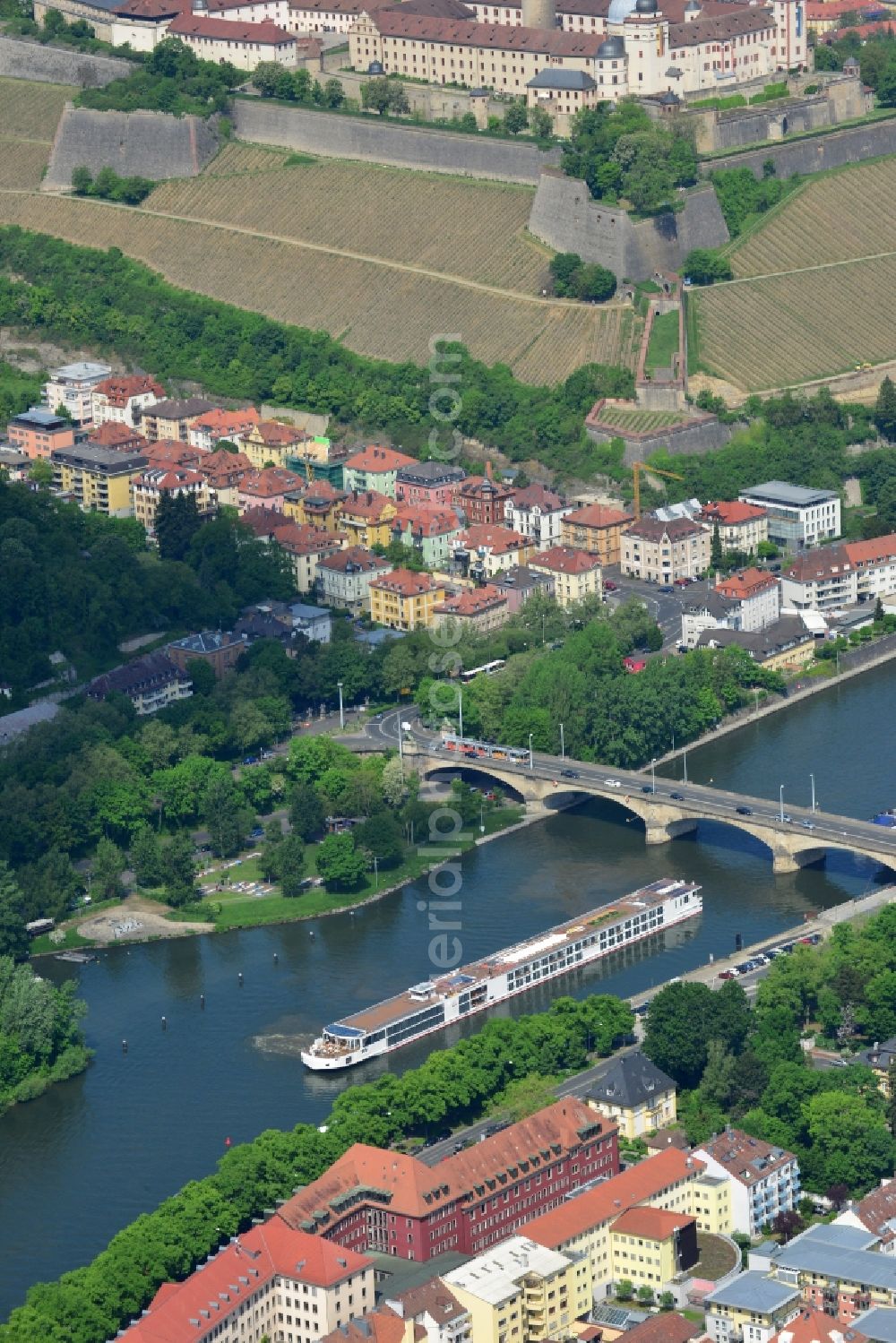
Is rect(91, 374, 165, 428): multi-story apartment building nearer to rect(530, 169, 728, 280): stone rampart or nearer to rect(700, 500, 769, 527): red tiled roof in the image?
rect(530, 169, 728, 280): stone rampart

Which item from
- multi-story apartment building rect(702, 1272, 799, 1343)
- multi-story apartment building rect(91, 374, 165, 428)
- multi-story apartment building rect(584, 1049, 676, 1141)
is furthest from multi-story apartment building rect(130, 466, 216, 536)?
multi-story apartment building rect(702, 1272, 799, 1343)

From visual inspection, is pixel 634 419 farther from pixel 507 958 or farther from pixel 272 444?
pixel 507 958

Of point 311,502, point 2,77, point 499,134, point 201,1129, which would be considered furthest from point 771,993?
point 2,77

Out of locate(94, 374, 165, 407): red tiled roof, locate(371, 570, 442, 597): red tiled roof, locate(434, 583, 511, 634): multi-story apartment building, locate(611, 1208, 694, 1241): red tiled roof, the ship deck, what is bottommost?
the ship deck

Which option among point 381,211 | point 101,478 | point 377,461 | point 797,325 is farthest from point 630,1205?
point 381,211

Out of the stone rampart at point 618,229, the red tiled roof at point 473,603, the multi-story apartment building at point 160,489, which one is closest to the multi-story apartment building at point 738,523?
the red tiled roof at point 473,603
